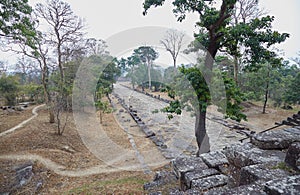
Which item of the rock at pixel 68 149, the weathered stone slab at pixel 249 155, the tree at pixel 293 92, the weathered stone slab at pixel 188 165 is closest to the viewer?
the weathered stone slab at pixel 249 155

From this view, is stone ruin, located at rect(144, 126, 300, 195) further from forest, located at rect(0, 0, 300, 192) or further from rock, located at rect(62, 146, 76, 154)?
rock, located at rect(62, 146, 76, 154)

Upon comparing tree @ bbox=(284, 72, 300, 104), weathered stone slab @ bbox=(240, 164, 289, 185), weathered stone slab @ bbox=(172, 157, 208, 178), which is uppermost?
tree @ bbox=(284, 72, 300, 104)

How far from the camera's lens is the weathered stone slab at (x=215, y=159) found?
2.64 metres

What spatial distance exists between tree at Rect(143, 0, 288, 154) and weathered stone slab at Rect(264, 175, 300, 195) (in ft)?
11.5

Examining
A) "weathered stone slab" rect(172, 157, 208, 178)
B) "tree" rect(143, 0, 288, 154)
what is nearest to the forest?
"tree" rect(143, 0, 288, 154)

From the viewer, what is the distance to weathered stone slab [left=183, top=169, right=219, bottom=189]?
2.29 metres

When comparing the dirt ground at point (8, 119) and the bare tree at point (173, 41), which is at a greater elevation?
the bare tree at point (173, 41)

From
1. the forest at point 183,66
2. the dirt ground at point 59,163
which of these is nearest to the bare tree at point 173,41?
the forest at point 183,66

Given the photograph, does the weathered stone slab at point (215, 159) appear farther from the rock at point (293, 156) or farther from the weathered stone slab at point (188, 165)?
the rock at point (293, 156)

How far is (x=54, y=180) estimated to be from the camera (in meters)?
5.61

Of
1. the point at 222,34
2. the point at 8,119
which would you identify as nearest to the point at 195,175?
the point at 222,34

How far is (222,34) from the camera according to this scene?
461 cm

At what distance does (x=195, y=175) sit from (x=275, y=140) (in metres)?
1.10

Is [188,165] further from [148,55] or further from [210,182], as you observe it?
[148,55]
